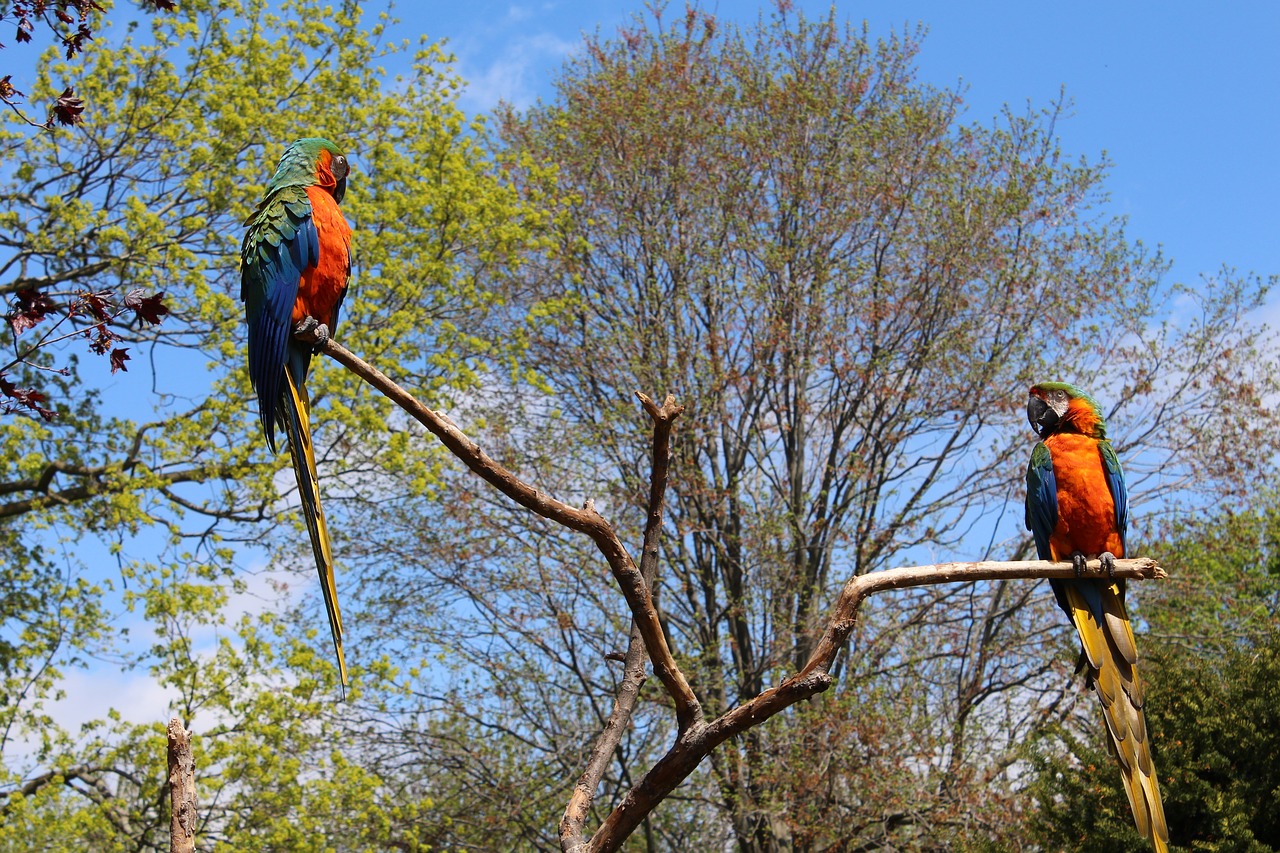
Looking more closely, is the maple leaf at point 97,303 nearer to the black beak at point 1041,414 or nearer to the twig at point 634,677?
the twig at point 634,677

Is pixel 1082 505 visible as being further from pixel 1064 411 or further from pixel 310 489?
pixel 310 489

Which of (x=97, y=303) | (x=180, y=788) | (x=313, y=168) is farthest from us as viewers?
(x=313, y=168)

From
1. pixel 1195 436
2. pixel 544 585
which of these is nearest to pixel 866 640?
pixel 544 585

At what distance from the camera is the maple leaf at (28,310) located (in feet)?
12.0

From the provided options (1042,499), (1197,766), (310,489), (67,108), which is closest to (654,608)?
(310,489)

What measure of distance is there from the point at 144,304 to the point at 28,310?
438 millimetres

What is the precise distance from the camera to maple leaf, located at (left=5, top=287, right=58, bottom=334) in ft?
12.0

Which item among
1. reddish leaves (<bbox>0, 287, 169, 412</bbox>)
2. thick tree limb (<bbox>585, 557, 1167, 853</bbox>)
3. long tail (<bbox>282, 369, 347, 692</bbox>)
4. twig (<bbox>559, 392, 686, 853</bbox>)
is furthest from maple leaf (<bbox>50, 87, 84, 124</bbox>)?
thick tree limb (<bbox>585, 557, 1167, 853</bbox>)

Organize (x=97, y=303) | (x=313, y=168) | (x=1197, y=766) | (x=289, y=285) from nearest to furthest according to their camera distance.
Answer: (x=289, y=285), (x=97, y=303), (x=313, y=168), (x=1197, y=766)

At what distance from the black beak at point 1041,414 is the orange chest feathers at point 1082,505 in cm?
17

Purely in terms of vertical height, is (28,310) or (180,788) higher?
(28,310)

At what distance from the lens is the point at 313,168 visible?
3.92 m

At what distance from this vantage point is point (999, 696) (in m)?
11.3

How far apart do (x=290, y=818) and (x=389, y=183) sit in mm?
5786
